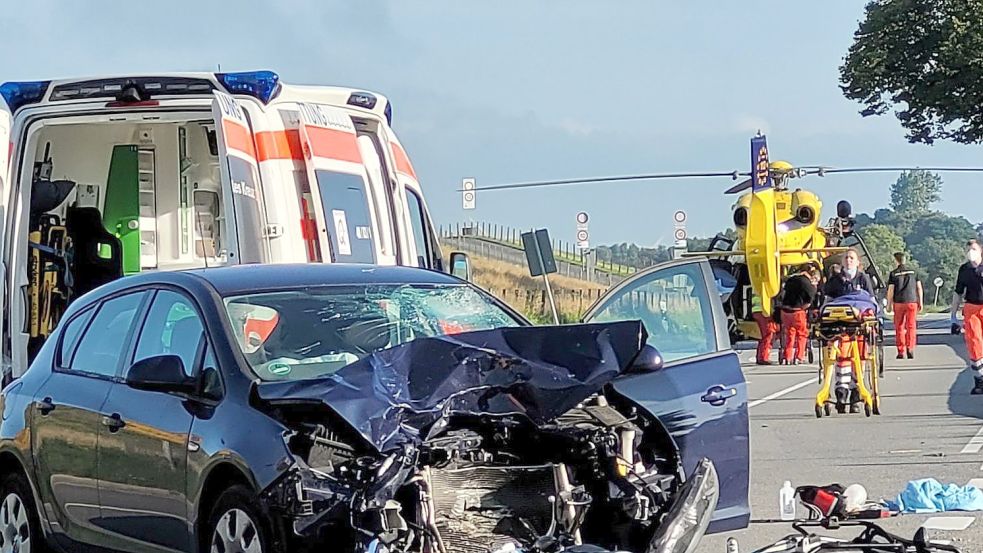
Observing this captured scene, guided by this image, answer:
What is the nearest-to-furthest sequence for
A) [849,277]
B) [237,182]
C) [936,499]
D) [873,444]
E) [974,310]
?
[936,499] → [237,182] → [873,444] → [849,277] → [974,310]

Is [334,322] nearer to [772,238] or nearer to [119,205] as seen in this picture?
[119,205]

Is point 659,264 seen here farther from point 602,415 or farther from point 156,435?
point 156,435

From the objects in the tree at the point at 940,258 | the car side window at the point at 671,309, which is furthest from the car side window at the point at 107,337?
the tree at the point at 940,258

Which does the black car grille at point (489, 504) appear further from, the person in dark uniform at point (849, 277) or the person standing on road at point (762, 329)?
the person standing on road at point (762, 329)

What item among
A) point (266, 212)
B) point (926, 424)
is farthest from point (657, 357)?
point (926, 424)

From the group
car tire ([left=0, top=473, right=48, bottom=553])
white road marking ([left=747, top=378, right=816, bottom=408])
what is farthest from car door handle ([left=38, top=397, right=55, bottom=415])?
white road marking ([left=747, top=378, right=816, bottom=408])

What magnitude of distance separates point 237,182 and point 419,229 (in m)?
2.22

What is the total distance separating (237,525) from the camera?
5.73 meters

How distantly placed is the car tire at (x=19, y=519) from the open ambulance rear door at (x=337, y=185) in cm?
324

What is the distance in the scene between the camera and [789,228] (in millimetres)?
27188

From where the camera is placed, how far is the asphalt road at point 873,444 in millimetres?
8972

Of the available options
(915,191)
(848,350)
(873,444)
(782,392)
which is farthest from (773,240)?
(915,191)

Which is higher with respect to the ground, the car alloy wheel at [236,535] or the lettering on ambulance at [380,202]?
the lettering on ambulance at [380,202]

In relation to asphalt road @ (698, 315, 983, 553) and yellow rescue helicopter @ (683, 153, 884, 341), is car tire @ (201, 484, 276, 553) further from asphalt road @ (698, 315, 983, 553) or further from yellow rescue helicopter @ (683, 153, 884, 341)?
yellow rescue helicopter @ (683, 153, 884, 341)
